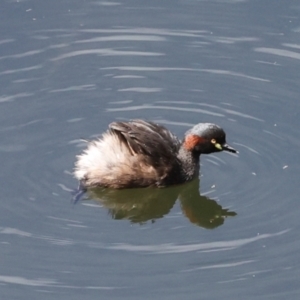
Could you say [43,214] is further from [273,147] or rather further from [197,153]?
[273,147]

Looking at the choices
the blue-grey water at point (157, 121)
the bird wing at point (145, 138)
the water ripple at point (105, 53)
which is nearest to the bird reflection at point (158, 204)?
the blue-grey water at point (157, 121)

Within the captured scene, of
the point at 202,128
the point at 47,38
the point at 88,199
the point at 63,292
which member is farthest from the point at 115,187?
the point at 47,38

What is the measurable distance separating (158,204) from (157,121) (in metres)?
1.03

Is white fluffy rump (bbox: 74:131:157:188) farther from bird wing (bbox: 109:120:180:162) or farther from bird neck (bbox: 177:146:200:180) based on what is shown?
bird neck (bbox: 177:146:200:180)

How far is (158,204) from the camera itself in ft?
27.6

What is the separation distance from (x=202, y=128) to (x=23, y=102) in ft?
5.54

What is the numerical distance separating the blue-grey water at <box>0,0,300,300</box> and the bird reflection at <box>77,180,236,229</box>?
2cm

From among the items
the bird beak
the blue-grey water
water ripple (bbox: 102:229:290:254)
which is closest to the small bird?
the bird beak

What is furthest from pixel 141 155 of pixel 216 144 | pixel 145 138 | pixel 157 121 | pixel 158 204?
pixel 157 121

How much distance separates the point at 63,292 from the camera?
718 centimetres

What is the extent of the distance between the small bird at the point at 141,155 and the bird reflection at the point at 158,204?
6 centimetres

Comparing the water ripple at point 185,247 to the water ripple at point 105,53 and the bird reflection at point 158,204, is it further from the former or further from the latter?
the water ripple at point 105,53

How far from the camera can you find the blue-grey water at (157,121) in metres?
7.37

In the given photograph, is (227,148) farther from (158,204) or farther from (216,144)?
(158,204)
